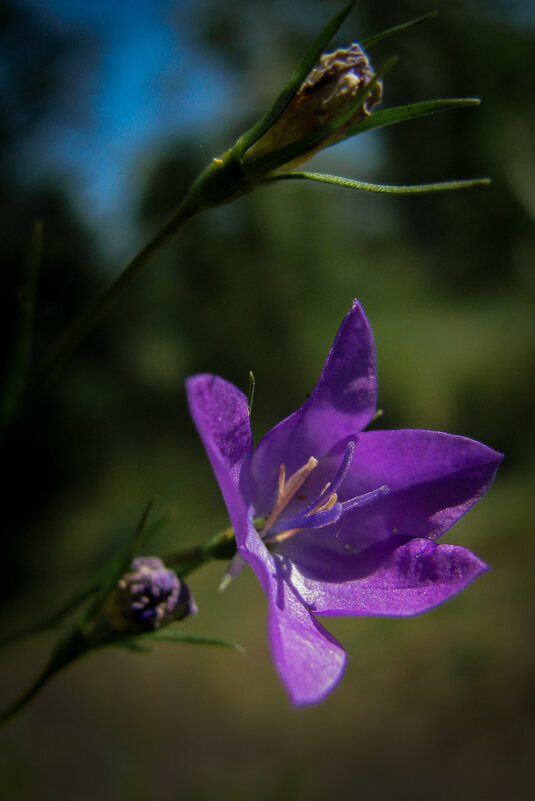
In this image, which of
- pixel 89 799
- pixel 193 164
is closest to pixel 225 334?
pixel 193 164

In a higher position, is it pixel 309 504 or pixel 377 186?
pixel 377 186

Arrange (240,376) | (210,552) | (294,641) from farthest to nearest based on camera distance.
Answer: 1. (240,376)
2. (210,552)
3. (294,641)

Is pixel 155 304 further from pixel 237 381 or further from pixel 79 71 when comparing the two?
pixel 79 71

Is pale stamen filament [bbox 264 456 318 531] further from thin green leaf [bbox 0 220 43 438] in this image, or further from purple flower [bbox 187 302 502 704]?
thin green leaf [bbox 0 220 43 438]

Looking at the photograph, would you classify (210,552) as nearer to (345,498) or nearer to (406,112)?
(345,498)

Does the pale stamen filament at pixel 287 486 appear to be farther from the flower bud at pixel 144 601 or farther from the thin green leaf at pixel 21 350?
the thin green leaf at pixel 21 350

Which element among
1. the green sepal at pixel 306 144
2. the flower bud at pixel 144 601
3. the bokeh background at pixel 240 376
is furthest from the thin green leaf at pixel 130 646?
the bokeh background at pixel 240 376

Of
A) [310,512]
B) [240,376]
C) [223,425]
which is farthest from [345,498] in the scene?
[240,376]

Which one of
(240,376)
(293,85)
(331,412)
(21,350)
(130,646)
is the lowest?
(240,376)
